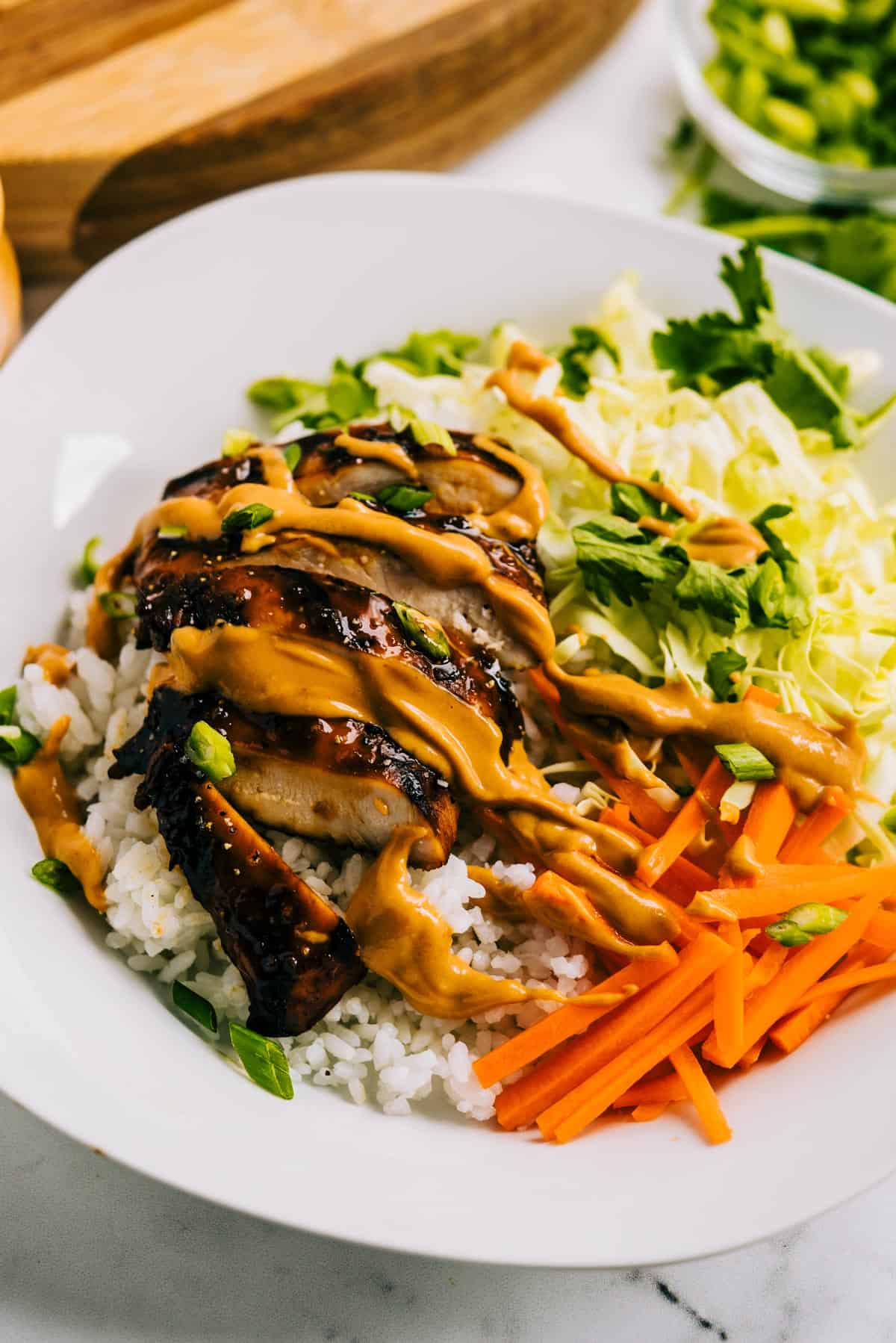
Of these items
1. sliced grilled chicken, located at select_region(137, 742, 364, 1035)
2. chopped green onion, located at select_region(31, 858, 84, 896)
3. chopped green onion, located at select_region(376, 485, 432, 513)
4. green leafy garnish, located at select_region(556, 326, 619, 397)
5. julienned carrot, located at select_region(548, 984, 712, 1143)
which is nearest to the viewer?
sliced grilled chicken, located at select_region(137, 742, 364, 1035)

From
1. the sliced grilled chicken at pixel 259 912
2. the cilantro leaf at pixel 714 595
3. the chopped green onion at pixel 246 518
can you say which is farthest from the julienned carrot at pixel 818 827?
the chopped green onion at pixel 246 518

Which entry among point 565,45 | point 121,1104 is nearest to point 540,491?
point 121,1104

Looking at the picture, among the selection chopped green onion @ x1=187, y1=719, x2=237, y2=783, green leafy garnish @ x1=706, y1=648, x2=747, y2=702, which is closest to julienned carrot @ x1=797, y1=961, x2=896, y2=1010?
green leafy garnish @ x1=706, y1=648, x2=747, y2=702

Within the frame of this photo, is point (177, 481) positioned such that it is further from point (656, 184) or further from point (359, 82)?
point (656, 184)

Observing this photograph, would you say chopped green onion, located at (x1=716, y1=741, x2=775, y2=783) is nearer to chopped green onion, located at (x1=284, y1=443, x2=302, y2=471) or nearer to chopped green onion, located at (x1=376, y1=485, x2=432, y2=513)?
chopped green onion, located at (x1=376, y1=485, x2=432, y2=513)

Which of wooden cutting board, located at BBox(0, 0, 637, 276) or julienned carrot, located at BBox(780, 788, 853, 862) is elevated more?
wooden cutting board, located at BBox(0, 0, 637, 276)

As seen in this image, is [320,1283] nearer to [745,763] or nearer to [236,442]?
[745,763]

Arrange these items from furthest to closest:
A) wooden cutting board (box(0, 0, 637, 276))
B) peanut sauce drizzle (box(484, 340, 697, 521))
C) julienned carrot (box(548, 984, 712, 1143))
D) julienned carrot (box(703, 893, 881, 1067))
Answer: wooden cutting board (box(0, 0, 637, 276))
peanut sauce drizzle (box(484, 340, 697, 521))
julienned carrot (box(703, 893, 881, 1067))
julienned carrot (box(548, 984, 712, 1143))

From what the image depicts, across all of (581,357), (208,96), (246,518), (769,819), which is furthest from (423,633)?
(208,96)
